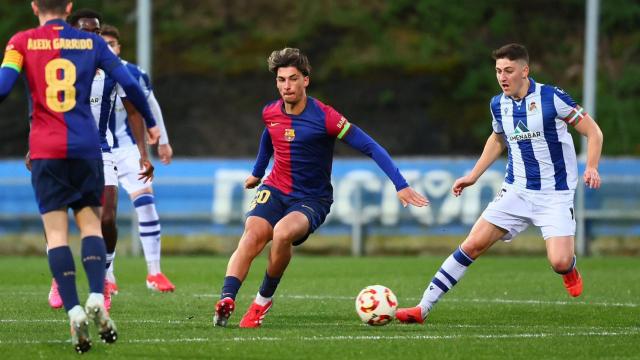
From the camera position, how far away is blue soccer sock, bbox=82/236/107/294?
7523 millimetres

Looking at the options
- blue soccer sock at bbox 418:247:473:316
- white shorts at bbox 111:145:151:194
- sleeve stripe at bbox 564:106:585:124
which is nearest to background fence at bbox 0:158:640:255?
white shorts at bbox 111:145:151:194

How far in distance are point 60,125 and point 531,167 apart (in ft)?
12.5

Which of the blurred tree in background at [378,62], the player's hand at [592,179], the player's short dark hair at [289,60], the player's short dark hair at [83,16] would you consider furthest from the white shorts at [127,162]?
the blurred tree in background at [378,62]

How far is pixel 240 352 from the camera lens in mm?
7371

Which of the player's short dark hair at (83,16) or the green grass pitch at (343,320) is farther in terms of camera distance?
the player's short dark hair at (83,16)

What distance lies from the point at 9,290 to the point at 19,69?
518 cm

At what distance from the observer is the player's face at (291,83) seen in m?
9.01

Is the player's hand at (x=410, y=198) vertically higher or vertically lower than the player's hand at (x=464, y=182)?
higher

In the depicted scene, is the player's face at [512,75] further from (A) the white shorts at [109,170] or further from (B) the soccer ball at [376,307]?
(A) the white shorts at [109,170]

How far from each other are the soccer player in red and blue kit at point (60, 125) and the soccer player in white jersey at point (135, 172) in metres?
3.56

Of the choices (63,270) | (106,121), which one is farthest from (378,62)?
(63,270)

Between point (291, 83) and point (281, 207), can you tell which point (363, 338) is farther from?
point (291, 83)


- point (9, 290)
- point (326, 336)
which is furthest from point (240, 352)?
point (9, 290)

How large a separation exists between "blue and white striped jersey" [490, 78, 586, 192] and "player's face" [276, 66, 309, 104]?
5.50 feet
